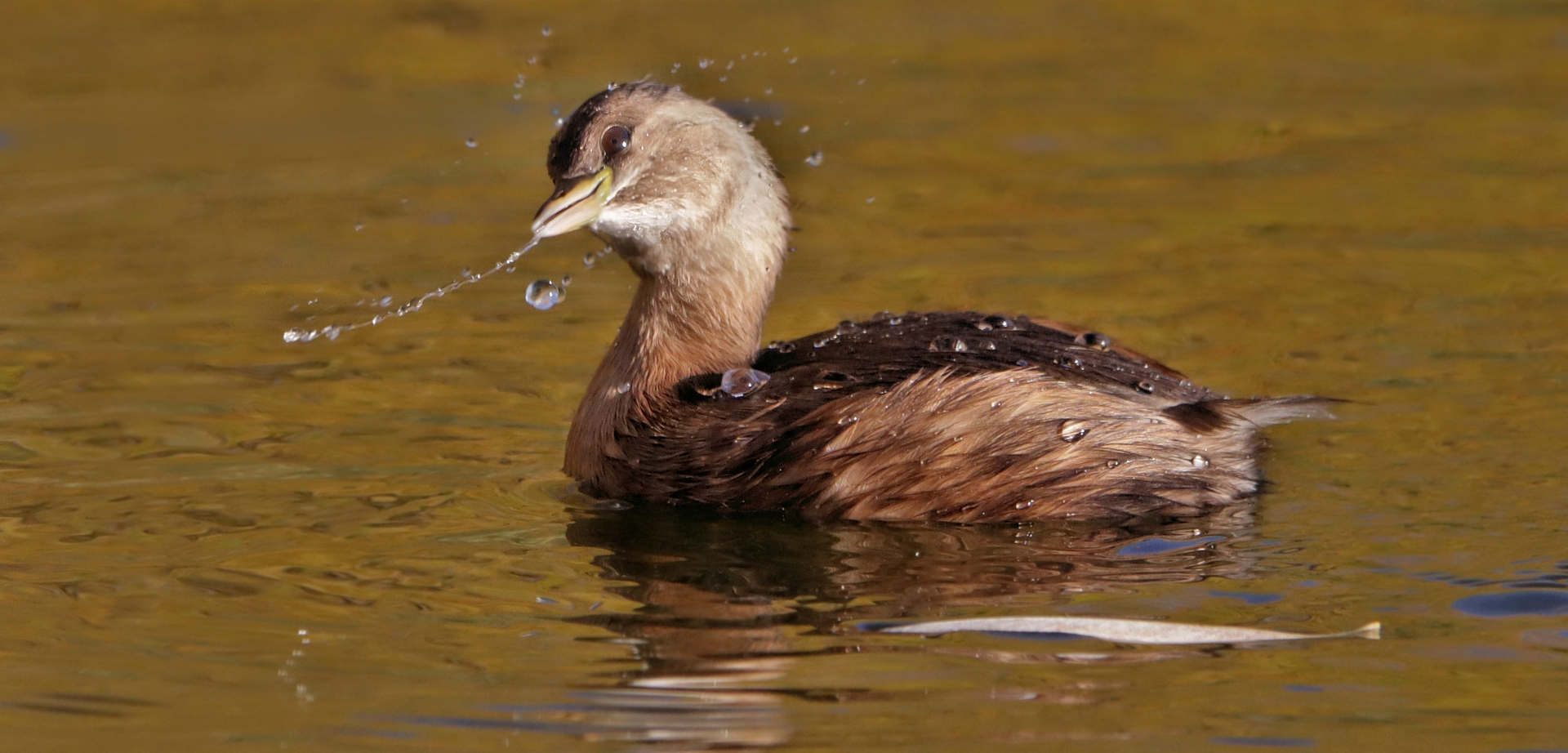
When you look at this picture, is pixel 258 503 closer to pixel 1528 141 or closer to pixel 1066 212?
pixel 1066 212

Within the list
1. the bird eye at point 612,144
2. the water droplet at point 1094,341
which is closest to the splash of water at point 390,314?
the bird eye at point 612,144

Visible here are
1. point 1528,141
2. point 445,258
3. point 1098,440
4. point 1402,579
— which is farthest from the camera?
point 1528,141

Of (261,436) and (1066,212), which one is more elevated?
(1066,212)

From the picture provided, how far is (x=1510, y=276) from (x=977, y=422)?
348cm

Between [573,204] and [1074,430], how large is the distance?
5.60 ft

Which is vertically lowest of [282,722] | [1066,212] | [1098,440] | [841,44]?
[282,722]

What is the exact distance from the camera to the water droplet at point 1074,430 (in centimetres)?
621

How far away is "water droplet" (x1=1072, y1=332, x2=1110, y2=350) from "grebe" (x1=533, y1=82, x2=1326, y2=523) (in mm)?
19

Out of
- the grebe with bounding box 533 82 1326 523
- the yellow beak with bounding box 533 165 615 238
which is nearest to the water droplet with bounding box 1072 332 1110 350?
the grebe with bounding box 533 82 1326 523

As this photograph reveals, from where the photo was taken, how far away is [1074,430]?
621 centimetres

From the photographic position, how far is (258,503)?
667 centimetres

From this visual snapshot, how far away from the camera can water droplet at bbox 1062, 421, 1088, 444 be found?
6.21m

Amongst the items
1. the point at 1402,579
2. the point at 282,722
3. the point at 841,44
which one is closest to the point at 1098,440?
the point at 1402,579

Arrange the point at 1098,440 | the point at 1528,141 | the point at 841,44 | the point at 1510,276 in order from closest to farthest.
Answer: the point at 1098,440 < the point at 1510,276 < the point at 1528,141 < the point at 841,44
